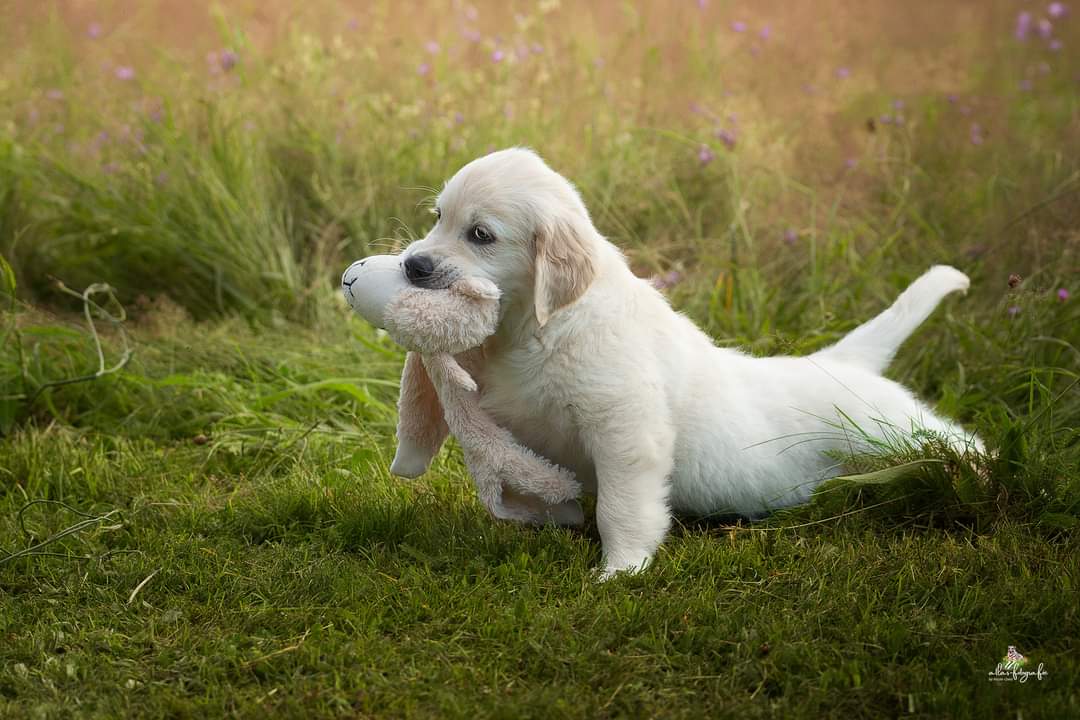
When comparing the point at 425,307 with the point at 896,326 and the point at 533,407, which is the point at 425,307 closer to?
the point at 533,407

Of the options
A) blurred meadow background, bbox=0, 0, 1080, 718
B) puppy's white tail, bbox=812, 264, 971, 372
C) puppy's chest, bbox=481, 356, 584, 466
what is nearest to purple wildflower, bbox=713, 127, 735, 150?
blurred meadow background, bbox=0, 0, 1080, 718

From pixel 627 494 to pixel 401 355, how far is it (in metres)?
2.01

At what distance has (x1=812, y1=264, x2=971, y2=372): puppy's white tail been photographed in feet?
11.8

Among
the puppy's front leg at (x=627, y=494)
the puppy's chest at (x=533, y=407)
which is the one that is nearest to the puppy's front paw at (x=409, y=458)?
the puppy's chest at (x=533, y=407)

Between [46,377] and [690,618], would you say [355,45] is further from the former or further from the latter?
[690,618]

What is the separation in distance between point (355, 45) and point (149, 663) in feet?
17.7

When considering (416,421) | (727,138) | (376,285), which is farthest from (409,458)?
(727,138)

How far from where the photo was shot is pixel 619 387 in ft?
9.52

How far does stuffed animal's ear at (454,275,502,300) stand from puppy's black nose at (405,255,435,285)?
3.6 inches

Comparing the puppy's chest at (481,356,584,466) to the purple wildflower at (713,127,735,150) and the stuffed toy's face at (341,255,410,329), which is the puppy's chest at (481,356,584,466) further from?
the purple wildflower at (713,127,735,150)

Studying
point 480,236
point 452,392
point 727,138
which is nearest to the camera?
point 480,236

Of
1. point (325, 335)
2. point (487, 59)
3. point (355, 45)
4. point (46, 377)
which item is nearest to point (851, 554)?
point (325, 335)

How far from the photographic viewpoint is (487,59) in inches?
264

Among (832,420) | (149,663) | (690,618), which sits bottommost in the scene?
(149,663)
